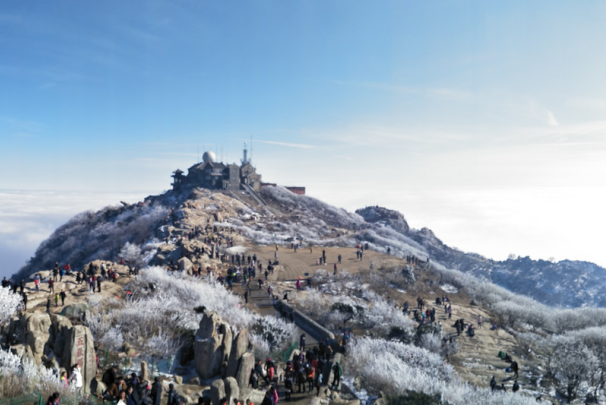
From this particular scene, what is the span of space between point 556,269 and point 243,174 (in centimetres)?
8115

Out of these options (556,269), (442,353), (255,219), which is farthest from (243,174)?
(556,269)

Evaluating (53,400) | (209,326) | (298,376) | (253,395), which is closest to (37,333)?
(53,400)

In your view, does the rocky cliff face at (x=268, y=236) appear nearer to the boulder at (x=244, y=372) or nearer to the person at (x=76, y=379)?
the boulder at (x=244, y=372)

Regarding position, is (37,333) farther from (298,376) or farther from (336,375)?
(336,375)

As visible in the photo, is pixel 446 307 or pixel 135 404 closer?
pixel 135 404

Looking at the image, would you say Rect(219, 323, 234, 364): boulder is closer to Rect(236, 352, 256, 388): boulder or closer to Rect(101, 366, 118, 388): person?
Rect(236, 352, 256, 388): boulder

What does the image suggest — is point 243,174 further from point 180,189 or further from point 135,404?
point 135,404

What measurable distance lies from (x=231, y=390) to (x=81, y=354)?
5.45 m

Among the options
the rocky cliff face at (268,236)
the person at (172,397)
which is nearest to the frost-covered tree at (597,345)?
the person at (172,397)

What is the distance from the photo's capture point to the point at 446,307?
32438mm

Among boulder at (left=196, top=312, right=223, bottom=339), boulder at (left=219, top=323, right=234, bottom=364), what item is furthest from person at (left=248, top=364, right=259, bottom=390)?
boulder at (left=196, top=312, right=223, bottom=339)

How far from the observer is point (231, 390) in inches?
468

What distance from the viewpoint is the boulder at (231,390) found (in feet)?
38.5

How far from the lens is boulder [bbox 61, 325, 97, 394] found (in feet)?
40.7
